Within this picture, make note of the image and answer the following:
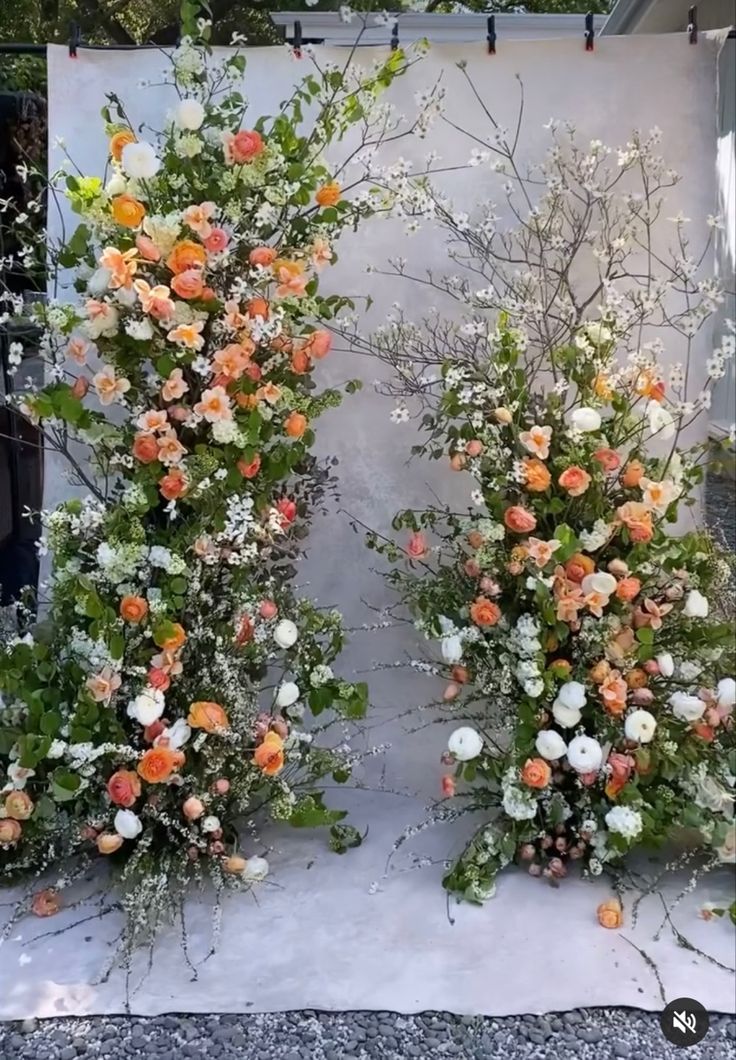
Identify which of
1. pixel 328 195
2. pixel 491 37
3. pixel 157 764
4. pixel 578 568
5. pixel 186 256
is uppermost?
pixel 491 37

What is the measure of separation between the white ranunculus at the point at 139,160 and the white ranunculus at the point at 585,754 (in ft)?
4.50

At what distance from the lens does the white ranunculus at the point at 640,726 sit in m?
1.72

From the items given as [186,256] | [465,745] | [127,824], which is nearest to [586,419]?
[465,745]

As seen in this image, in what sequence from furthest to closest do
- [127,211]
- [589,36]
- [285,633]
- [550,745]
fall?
[589,36] < [285,633] < [550,745] < [127,211]

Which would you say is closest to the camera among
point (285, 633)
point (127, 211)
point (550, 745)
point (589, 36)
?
point (127, 211)

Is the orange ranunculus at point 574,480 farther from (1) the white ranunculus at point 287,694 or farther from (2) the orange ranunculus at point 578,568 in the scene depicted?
(1) the white ranunculus at point 287,694

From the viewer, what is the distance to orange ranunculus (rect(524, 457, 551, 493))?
174 centimetres

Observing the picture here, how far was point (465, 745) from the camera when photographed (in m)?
1.82

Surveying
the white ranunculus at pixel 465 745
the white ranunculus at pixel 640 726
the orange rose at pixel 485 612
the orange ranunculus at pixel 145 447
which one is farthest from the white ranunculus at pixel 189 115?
the white ranunculus at pixel 640 726

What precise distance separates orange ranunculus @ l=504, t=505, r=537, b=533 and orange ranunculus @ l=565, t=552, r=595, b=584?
0.35 ft

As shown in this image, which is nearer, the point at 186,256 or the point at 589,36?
the point at 186,256

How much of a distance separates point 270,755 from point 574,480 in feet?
2.63

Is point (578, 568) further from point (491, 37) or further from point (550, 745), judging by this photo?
point (491, 37)

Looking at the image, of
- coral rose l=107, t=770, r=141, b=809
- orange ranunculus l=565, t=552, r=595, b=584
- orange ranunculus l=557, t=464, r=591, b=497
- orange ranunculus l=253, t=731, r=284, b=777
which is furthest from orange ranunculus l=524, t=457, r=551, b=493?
coral rose l=107, t=770, r=141, b=809
